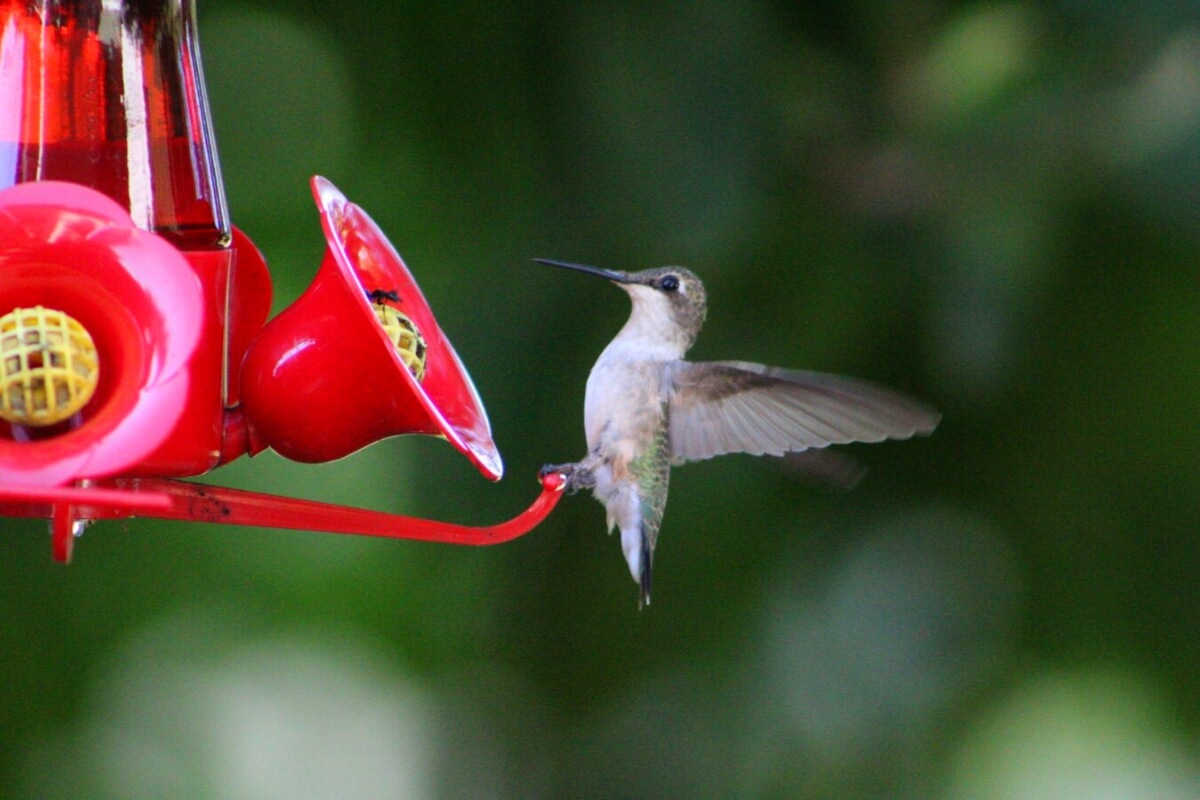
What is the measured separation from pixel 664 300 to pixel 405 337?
41.8 inches

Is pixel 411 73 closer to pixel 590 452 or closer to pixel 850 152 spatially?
pixel 850 152

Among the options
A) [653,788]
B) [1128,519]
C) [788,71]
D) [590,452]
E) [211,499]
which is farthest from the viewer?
[653,788]

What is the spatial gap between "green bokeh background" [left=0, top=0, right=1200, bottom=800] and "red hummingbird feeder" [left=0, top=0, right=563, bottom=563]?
1.25 metres

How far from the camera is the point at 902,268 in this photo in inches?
138

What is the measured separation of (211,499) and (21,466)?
337 mm

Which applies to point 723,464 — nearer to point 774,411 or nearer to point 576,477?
point 774,411

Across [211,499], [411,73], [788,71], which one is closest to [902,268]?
[788,71]

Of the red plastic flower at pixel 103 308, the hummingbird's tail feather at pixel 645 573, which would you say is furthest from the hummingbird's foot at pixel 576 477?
the red plastic flower at pixel 103 308

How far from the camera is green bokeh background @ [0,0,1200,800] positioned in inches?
135

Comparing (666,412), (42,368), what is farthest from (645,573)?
(42,368)

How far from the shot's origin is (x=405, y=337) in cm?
224

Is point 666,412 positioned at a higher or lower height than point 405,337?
lower

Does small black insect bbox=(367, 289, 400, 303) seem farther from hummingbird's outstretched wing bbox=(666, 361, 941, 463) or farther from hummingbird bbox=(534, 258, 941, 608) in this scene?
hummingbird's outstretched wing bbox=(666, 361, 941, 463)

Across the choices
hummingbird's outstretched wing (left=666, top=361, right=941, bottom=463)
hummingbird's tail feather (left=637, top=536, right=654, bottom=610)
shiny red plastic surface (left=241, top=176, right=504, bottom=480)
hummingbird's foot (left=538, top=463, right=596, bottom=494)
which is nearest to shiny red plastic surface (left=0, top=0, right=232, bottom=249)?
shiny red plastic surface (left=241, top=176, right=504, bottom=480)
